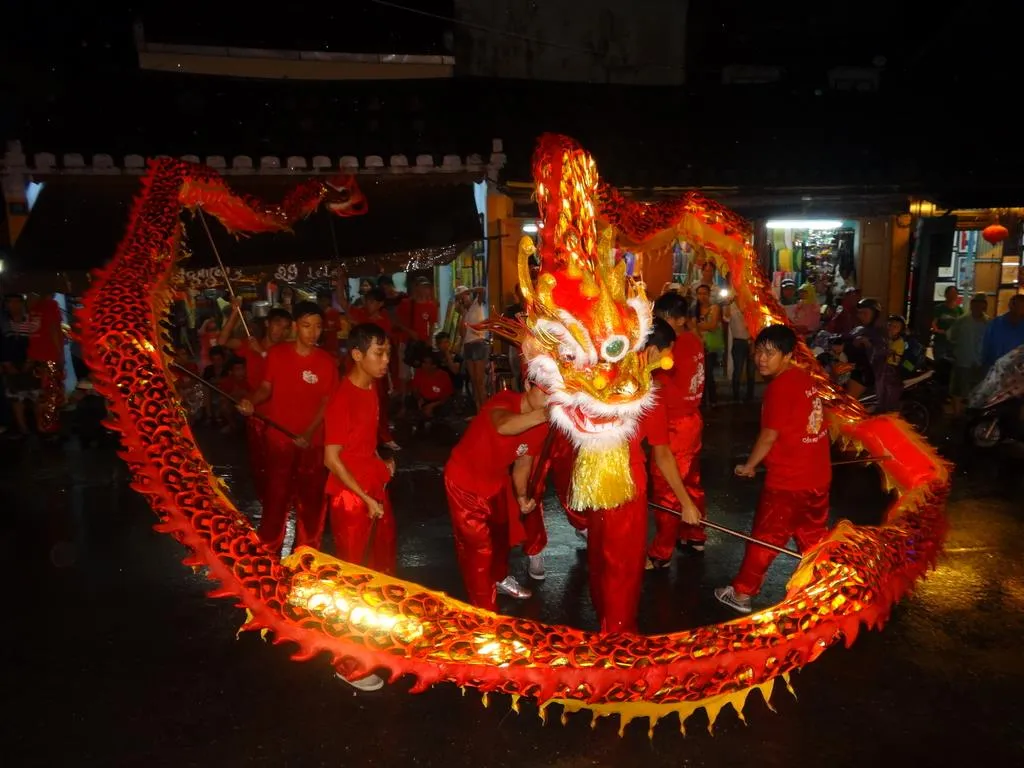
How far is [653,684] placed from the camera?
9.25 feet

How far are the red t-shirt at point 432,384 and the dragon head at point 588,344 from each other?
592 cm

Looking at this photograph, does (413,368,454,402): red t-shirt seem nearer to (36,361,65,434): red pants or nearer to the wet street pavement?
the wet street pavement

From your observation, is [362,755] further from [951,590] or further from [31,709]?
[951,590]

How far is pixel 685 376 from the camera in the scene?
17.3 ft

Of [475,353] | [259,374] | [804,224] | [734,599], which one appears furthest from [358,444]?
[804,224]

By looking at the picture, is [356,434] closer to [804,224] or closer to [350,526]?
[350,526]

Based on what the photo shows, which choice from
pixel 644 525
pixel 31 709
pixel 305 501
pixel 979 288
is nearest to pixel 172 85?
pixel 305 501

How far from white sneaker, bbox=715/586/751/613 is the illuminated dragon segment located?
3.64 feet

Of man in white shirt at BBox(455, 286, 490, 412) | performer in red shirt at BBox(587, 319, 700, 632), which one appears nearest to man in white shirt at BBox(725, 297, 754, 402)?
man in white shirt at BBox(455, 286, 490, 412)

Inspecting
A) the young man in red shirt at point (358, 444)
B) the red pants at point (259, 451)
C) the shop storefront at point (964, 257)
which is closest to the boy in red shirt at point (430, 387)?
the red pants at point (259, 451)

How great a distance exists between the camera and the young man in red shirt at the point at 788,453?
4.24 meters

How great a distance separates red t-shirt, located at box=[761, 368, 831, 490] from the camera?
4.23 meters

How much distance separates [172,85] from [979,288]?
1350cm

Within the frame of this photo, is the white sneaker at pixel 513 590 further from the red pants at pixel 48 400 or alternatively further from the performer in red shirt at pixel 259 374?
the red pants at pixel 48 400
